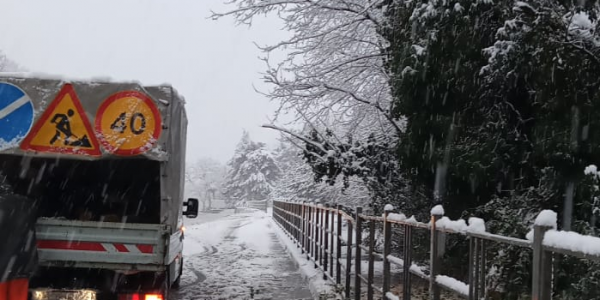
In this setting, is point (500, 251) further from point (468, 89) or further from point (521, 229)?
point (468, 89)

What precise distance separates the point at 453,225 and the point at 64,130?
4.19m

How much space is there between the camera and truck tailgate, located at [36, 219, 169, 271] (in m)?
6.29

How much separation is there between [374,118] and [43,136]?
26.3 ft

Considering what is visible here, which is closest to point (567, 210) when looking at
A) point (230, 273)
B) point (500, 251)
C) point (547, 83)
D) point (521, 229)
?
point (521, 229)

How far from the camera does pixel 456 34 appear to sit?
26.5 ft

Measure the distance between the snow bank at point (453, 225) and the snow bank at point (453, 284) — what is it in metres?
0.37

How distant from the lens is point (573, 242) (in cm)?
273

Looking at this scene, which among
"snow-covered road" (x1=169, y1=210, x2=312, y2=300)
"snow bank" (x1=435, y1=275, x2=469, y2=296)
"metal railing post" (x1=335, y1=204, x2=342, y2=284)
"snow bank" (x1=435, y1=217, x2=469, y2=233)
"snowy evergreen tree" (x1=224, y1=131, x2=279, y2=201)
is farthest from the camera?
"snowy evergreen tree" (x1=224, y1=131, x2=279, y2=201)

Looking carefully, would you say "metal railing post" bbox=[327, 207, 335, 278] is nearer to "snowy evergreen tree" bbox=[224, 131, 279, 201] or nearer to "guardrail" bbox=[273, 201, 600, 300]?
"guardrail" bbox=[273, 201, 600, 300]

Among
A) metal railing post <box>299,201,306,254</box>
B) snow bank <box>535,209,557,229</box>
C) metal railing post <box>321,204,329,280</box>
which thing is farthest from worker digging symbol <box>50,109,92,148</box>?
metal railing post <box>299,201,306,254</box>

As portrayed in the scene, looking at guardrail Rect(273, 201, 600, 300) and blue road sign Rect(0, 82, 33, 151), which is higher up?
blue road sign Rect(0, 82, 33, 151)

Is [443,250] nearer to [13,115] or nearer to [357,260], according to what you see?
[357,260]

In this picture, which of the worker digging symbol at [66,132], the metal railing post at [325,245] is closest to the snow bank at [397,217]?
the worker digging symbol at [66,132]

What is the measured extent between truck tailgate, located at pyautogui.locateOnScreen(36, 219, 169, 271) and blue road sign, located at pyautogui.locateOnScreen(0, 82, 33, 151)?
0.95 m
